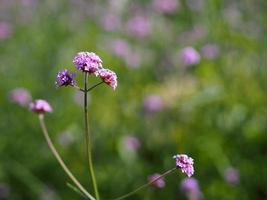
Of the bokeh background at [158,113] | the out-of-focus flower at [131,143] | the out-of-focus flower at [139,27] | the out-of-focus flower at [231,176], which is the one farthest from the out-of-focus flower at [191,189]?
the out-of-focus flower at [139,27]

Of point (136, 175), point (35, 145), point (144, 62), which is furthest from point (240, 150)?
point (144, 62)

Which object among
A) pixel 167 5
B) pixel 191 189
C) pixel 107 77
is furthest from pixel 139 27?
pixel 107 77

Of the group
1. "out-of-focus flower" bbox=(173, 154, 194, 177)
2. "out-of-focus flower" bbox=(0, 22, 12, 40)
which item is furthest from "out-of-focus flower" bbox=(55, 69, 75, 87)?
"out-of-focus flower" bbox=(0, 22, 12, 40)

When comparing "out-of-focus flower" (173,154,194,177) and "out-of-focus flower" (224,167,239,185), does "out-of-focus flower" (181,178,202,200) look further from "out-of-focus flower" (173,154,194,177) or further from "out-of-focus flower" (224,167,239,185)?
"out-of-focus flower" (173,154,194,177)

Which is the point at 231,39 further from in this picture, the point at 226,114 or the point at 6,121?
the point at 6,121

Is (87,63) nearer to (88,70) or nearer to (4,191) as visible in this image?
(88,70)
